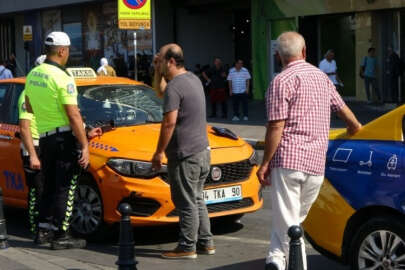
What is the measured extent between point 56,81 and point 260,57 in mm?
20833

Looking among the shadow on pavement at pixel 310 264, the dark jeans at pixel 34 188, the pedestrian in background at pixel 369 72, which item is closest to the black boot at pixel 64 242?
the dark jeans at pixel 34 188

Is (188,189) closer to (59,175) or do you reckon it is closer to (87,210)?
(59,175)

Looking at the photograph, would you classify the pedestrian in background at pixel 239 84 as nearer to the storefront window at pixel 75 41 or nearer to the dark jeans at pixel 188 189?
the dark jeans at pixel 188 189

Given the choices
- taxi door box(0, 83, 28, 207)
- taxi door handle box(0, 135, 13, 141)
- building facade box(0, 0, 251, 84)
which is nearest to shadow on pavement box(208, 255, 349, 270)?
taxi door box(0, 83, 28, 207)

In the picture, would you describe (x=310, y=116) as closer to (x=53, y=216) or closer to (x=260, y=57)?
(x=53, y=216)

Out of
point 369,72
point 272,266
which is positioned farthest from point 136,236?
point 369,72

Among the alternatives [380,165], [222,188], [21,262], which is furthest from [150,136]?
[380,165]

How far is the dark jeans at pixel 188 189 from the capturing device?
658 centimetres

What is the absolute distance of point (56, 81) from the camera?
22.5 feet

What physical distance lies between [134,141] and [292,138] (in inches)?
106

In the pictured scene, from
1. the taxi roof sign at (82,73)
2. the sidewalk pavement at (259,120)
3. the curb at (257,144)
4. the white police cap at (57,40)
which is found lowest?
the curb at (257,144)

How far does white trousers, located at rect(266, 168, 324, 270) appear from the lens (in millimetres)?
5117

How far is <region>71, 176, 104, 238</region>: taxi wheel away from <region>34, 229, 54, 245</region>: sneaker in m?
0.34

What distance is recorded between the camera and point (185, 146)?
655 centimetres
